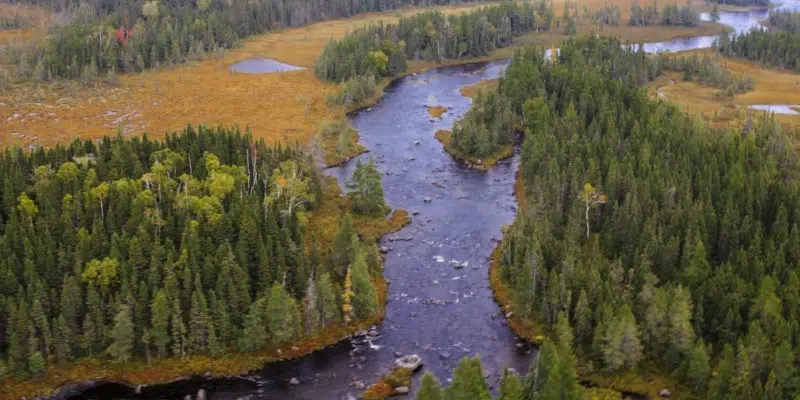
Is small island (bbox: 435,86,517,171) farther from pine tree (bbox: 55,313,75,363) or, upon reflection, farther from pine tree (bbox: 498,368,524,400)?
pine tree (bbox: 55,313,75,363)

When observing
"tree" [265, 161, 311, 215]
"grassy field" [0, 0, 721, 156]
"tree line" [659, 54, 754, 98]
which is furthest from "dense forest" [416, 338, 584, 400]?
"tree line" [659, 54, 754, 98]

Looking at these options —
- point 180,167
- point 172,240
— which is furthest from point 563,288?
point 180,167

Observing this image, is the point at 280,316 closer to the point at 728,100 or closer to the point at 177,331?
the point at 177,331

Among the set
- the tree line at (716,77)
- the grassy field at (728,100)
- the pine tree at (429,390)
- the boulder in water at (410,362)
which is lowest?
the boulder in water at (410,362)

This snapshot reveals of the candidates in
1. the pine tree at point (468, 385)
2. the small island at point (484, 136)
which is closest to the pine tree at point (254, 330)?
the pine tree at point (468, 385)

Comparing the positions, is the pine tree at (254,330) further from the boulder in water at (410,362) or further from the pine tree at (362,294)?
the boulder in water at (410,362)
